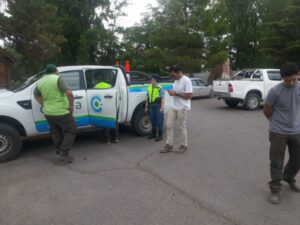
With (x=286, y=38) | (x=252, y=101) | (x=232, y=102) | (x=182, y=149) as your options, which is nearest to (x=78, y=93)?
(x=182, y=149)

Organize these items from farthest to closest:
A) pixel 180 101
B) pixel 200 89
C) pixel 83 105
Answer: pixel 200 89 → pixel 83 105 → pixel 180 101

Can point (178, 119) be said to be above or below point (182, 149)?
above

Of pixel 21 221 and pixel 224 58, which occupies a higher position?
pixel 224 58

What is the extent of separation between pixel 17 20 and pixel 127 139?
19530 millimetres

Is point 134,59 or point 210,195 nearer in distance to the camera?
point 210,195

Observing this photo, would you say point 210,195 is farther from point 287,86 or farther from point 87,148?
point 87,148

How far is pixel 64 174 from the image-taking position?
5.28 meters

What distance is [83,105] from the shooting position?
687cm

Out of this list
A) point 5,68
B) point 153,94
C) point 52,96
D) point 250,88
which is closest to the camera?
point 52,96

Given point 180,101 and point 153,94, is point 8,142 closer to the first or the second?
point 153,94

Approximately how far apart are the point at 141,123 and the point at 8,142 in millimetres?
3253

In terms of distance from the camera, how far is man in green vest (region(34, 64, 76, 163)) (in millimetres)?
5641

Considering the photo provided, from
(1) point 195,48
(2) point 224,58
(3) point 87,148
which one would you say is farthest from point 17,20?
(3) point 87,148

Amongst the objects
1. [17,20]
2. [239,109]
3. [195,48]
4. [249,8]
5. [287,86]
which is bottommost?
[239,109]
